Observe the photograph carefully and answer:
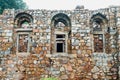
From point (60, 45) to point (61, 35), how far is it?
510 millimetres

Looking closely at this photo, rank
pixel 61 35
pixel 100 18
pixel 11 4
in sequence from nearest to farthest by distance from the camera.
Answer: pixel 61 35 → pixel 100 18 → pixel 11 4

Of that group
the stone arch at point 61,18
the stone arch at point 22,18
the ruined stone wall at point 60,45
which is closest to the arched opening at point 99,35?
the ruined stone wall at point 60,45

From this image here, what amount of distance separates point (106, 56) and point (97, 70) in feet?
2.73

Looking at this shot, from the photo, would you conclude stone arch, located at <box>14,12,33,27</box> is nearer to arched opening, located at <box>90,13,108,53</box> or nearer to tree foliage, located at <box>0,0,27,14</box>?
arched opening, located at <box>90,13,108,53</box>

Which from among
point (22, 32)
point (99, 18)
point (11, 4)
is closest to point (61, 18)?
point (99, 18)

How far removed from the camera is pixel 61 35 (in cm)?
1197

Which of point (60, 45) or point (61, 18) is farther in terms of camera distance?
point (61, 18)

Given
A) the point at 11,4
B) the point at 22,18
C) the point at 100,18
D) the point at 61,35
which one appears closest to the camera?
the point at 61,35

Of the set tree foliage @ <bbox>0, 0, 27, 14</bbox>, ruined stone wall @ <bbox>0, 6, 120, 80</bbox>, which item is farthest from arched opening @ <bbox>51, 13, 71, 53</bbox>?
tree foliage @ <bbox>0, 0, 27, 14</bbox>

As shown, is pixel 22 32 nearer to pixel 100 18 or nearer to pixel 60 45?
pixel 60 45

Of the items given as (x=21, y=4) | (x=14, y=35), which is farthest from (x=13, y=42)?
(x=21, y=4)

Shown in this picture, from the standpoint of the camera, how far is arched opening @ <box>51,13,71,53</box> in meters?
11.8

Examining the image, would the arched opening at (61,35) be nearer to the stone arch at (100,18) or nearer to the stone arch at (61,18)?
the stone arch at (61,18)

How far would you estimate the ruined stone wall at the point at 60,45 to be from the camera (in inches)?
444
